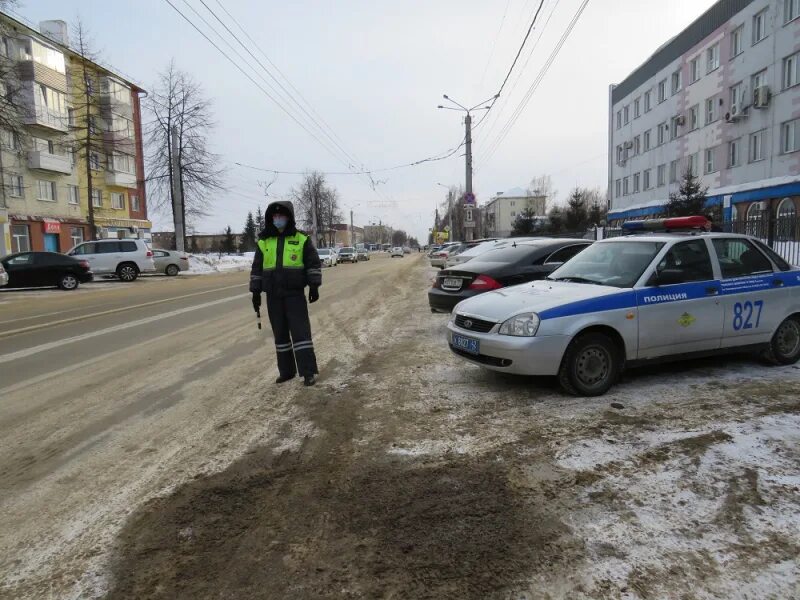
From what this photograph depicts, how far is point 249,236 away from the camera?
82.8 m

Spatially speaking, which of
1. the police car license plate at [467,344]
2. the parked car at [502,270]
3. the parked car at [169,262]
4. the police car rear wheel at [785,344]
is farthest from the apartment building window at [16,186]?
the police car rear wheel at [785,344]

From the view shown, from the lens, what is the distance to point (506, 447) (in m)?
3.91

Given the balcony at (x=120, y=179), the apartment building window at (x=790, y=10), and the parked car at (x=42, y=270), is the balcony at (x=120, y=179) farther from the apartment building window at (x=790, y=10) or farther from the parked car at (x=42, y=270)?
the apartment building window at (x=790, y=10)

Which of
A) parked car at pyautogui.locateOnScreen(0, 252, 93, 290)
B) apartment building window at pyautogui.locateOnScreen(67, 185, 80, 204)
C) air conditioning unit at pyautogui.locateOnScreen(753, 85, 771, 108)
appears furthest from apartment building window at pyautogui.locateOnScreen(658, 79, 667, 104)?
apartment building window at pyautogui.locateOnScreen(67, 185, 80, 204)

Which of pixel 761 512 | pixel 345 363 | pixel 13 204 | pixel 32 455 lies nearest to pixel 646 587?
pixel 761 512

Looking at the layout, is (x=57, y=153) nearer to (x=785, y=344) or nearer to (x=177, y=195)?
(x=177, y=195)

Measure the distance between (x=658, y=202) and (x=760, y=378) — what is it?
3743cm

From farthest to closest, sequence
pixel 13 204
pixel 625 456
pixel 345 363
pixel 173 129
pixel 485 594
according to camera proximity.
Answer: pixel 173 129 → pixel 13 204 → pixel 345 363 → pixel 625 456 → pixel 485 594

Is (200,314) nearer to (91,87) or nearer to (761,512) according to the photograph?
(761,512)

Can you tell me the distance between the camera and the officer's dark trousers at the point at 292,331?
5684mm

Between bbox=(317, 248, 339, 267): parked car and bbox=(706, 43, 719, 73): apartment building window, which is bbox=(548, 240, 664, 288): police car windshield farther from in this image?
bbox=(706, 43, 719, 73): apartment building window

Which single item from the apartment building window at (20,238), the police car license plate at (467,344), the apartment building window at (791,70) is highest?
the apartment building window at (791,70)

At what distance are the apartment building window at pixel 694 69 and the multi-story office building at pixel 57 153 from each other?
37.0m

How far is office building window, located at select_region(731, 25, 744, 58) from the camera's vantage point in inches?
1160
